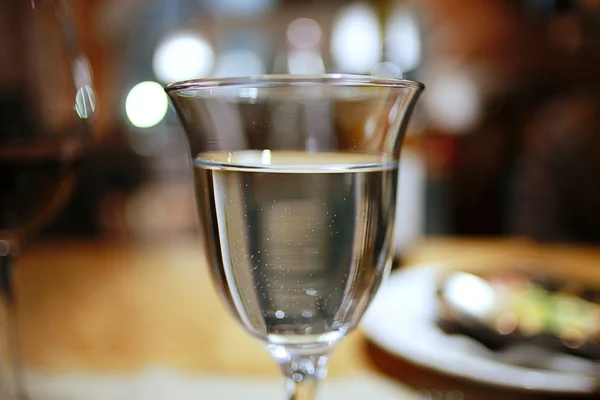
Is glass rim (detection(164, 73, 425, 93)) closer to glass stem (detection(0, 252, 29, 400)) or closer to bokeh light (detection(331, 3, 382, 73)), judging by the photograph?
glass stem (detection(0, 252, 29, 400))

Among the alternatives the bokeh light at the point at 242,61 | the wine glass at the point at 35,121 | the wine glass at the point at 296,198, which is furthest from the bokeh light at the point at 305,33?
the wine glass at the point at 296,198

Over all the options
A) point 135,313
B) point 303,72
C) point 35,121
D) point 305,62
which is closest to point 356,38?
point 305,62

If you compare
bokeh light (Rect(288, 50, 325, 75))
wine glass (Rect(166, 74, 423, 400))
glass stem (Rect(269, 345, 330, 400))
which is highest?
bokeh light (Rect(288, 50, 325, 75))

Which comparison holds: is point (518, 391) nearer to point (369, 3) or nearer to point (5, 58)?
point (5, 58)

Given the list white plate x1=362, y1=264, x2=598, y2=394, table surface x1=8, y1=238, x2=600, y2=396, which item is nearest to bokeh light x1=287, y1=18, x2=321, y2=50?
table surface x1=8, y1=238, x2=600, y2=396

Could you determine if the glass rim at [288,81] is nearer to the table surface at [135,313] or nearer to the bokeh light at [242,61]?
the table surface at [135,313]

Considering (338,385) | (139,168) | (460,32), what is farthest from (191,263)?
(460,32)
